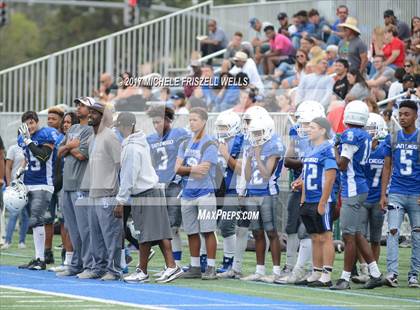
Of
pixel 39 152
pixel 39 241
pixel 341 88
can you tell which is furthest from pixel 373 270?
pixel 341 88

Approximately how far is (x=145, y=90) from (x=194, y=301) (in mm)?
10754

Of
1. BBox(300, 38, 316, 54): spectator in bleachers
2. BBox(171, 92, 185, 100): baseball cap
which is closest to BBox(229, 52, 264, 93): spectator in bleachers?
BBox(171, 92, 185, 100): baseball cap

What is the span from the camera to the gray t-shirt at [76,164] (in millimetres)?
16609

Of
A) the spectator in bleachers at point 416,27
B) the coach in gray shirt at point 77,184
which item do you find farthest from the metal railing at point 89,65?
the coach in gray shirt at point 77,184

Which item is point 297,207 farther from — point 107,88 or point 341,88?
point 107,88

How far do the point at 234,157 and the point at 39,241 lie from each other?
2.89 metres

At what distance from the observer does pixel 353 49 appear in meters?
23.2

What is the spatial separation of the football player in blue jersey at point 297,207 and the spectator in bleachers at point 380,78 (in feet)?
17.1

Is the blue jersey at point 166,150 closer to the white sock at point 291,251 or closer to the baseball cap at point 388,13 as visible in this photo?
the white sock at point 291,251

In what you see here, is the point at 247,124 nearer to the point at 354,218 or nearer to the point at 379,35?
the point at 354,218

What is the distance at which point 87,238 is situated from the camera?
16.7 metres

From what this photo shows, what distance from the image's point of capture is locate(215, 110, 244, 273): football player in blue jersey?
16969 millimetres

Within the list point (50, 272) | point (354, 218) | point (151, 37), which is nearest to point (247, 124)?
point (354, 218)

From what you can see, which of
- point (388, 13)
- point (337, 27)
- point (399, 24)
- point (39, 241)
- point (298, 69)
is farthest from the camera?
point (337, 27)
